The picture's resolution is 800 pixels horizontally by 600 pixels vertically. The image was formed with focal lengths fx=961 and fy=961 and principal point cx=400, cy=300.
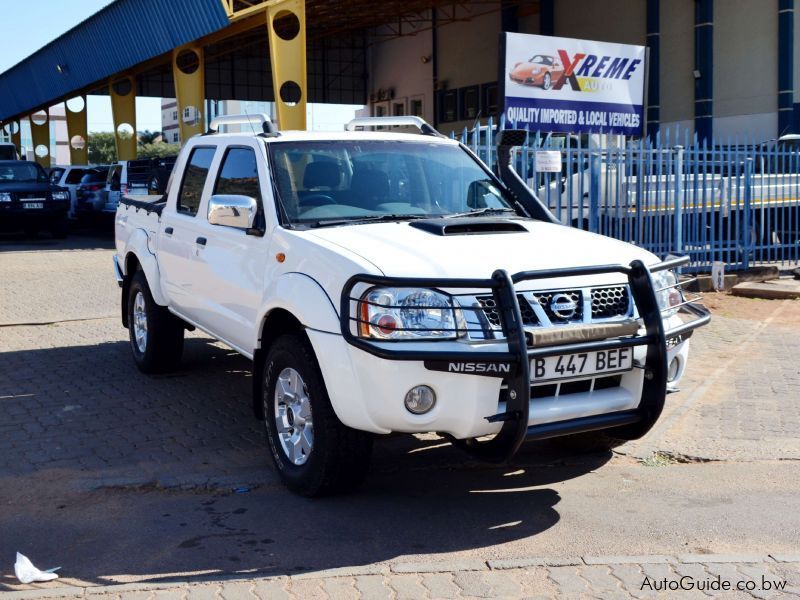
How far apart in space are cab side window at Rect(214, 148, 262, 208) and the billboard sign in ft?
26.9

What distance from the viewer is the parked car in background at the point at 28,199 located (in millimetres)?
22719

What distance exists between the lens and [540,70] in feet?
48.1

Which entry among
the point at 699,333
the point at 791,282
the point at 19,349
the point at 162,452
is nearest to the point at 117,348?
the point at 19,349

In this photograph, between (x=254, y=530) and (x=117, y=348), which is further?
(x=117, y=348)

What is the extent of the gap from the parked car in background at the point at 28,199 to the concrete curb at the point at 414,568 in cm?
2050

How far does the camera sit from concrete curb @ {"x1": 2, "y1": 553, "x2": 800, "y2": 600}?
13.0 feet

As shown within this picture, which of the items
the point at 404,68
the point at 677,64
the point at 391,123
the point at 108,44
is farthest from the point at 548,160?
the point at 404,68

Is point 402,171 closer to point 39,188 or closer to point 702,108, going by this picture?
A: point 39,188

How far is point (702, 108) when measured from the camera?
90.3ft

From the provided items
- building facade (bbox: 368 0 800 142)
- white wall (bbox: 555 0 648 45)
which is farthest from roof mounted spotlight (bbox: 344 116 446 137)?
white wall (bbox: 555 0 648 45)

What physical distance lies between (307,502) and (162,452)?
1.40 meters

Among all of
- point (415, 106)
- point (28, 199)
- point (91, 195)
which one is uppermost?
point (415, 106)

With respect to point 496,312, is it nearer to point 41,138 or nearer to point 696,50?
point 696,50

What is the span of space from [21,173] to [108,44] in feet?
29.2
